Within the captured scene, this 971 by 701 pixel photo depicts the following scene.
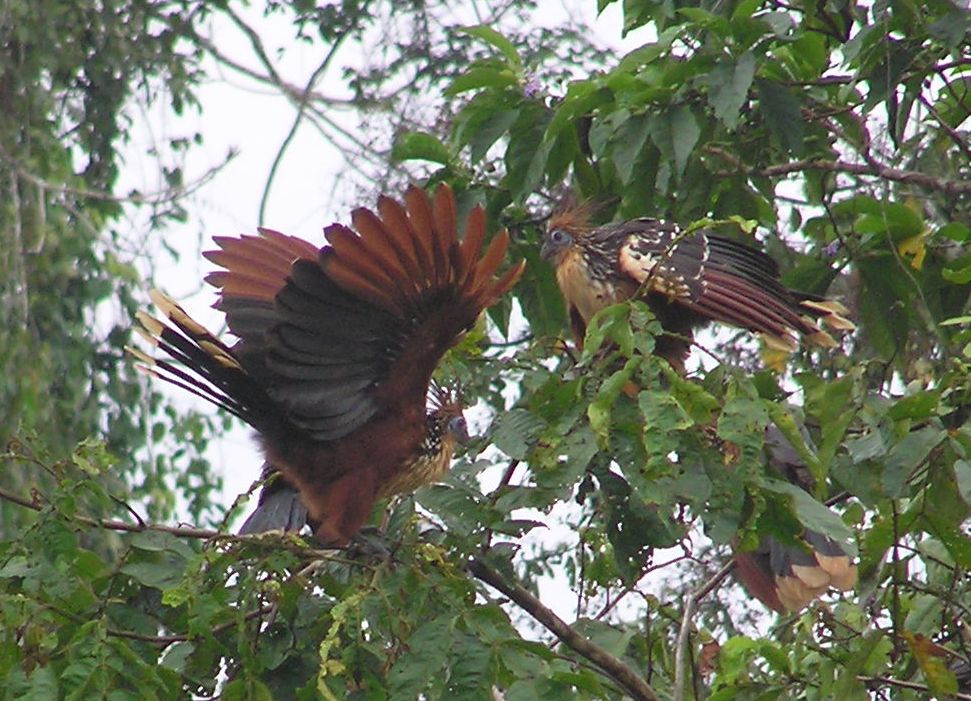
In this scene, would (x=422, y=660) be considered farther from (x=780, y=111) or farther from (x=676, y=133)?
(x=780, y=111)

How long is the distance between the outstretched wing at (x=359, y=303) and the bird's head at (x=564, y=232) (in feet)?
2.87

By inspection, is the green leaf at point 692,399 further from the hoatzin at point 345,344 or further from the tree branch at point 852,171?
the tree branch at point 852,171

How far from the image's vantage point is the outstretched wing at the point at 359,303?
2.91 metres

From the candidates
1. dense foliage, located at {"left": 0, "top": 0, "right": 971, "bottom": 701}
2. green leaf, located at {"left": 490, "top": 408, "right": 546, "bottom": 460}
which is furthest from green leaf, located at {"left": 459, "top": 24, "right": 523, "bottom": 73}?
green leaf, located at {"left": 490, "top": 408, "right": 546, "bottom": 460}

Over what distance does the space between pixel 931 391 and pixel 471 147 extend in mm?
1436

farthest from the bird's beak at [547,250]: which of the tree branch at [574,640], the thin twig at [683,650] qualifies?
the tree branch at [574,640]

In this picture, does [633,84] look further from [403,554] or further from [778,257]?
[778,257]

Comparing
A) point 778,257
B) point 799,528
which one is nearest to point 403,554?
point 799,528

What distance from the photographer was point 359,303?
311 cm

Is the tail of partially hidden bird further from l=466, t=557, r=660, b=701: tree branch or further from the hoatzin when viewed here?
l=466, t=557, r=660, b=701: tree branch

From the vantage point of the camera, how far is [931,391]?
239cm

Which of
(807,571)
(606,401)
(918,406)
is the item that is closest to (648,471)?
(606,401)

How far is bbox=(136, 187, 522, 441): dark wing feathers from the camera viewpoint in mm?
2922

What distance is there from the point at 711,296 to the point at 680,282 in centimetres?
9
